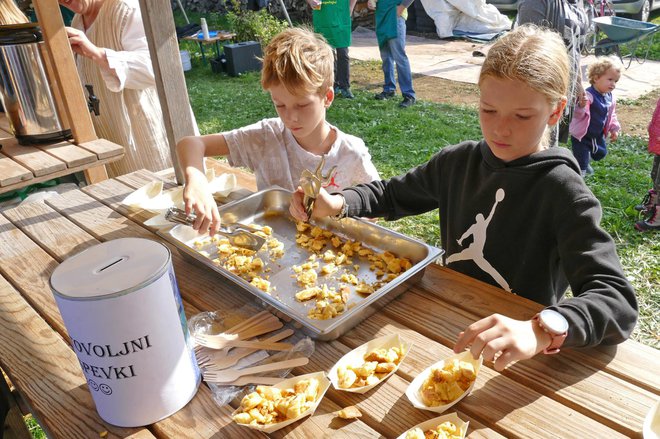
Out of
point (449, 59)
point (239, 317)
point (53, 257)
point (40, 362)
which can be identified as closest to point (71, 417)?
point (40, 362)

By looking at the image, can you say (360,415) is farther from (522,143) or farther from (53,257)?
(53,257)

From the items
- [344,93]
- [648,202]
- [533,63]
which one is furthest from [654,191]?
[344,93]

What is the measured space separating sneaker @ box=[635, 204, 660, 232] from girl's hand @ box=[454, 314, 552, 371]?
2.92 m

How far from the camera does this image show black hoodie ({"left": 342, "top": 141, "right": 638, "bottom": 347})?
101cm

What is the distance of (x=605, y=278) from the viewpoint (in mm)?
1052

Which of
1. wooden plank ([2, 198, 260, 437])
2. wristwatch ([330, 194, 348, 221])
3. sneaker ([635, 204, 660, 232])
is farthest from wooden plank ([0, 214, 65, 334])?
sneaker ([635, 204, 660, 232])

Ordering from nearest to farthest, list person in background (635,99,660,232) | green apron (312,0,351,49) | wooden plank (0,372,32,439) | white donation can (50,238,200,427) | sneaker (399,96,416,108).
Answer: white donation can (50,238,200,427) → wooden plank (0,372,32,439) → person in background (635,99,660,232) → sneaker (399,96,416,108) → green apron (312,0,351,49)

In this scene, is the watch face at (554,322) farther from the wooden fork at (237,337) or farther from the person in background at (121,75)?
the person in background at (121,75)

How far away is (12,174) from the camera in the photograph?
2006mm

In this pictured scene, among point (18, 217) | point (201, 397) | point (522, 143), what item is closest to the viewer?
point (201, 397)

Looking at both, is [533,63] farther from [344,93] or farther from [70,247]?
[344,93]

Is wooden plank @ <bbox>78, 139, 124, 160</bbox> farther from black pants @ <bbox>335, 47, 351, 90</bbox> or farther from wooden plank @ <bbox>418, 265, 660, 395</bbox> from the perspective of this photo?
black pants @ <bbox>335, 47, 351, 90</bbox>

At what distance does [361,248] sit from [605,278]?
1.99ft

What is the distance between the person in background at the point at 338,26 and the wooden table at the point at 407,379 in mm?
5821
